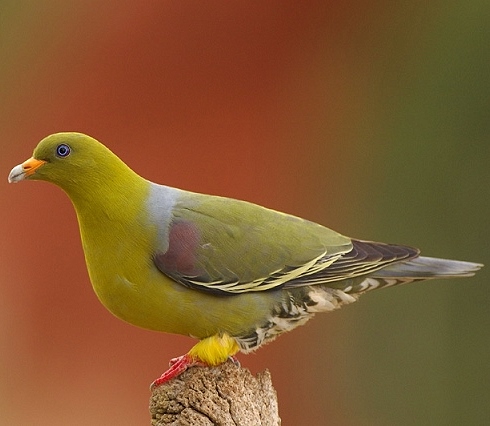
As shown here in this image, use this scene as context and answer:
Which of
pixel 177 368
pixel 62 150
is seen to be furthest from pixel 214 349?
pixel 62 150

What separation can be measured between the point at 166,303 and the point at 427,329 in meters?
2.81

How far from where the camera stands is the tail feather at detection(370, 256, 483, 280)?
9.75ft

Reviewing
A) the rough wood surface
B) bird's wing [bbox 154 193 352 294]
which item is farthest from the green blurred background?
the rough wood surface

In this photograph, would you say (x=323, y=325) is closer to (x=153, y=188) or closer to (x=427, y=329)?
(x=427, y=329)

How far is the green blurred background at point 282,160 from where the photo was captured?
15.9 ft

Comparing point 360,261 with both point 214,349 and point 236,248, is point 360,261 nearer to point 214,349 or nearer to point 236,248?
point 236,248

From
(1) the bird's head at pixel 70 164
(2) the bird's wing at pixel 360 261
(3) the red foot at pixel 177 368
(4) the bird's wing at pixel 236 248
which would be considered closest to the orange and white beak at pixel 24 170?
(1) the bird's head at pixel 70 164

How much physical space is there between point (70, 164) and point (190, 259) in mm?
398

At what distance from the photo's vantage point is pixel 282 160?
5.29m

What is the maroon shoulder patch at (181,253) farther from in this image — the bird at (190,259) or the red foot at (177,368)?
the red foot at (177,368)

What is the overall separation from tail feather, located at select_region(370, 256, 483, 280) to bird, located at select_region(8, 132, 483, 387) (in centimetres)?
6

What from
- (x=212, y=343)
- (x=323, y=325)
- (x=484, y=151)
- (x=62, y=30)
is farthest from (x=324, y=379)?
(x=212, y=343)

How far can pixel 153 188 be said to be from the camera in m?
2.81

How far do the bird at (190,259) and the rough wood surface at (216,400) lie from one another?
7 centimetres
